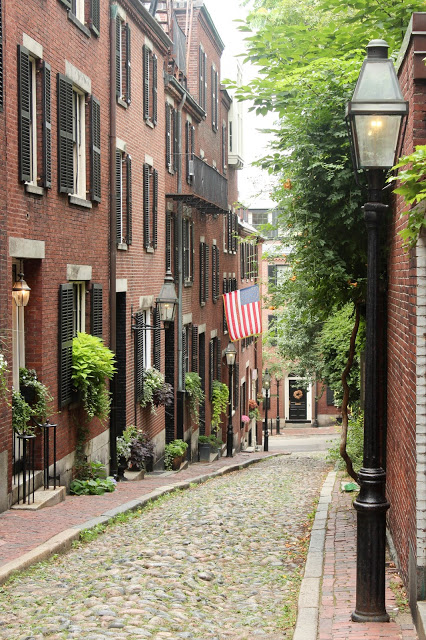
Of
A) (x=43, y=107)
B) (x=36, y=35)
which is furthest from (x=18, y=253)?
(x=36, y=35)

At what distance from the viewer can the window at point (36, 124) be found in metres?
12.0

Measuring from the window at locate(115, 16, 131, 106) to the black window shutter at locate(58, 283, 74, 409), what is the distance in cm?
551

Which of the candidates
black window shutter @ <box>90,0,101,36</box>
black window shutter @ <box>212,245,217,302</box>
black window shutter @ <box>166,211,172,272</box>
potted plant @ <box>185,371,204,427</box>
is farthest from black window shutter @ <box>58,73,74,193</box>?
black window shutter @ <box>212,245,217,302</box>

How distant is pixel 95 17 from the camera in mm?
15852

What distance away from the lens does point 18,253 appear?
11719 millimetres

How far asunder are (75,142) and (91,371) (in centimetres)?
385

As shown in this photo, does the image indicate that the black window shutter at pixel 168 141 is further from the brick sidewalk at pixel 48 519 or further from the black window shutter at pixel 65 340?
the brick sidewalk at pixel 48 519

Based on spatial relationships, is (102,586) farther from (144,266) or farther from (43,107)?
(144,266)

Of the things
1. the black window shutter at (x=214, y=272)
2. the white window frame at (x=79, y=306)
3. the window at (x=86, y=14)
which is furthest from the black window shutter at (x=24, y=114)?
the black window shutter at (x=214, y=272)

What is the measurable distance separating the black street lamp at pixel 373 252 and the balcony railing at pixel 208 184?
1904 centimetres

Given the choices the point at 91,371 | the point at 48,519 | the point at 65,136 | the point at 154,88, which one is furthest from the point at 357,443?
the point at 154,88

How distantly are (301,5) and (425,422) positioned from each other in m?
18.9

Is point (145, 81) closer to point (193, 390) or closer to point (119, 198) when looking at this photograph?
point (119, 198)

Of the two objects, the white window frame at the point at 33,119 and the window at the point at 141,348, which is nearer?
the white window frame at the point at 33,119
